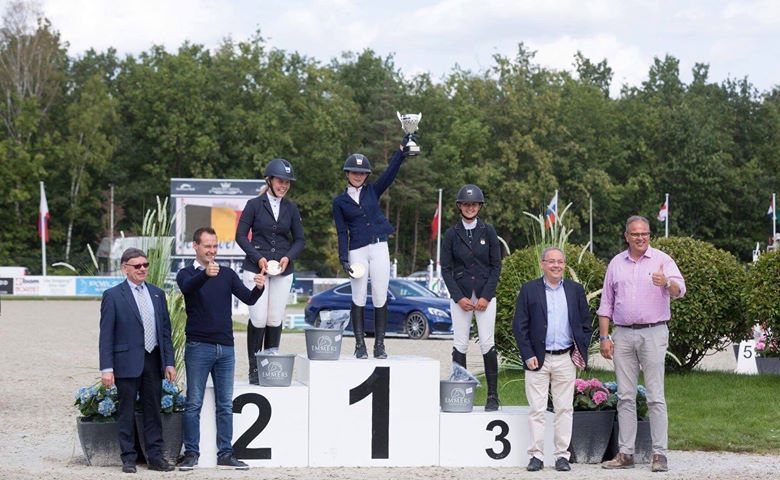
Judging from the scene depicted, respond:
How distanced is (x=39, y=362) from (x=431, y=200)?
153 feet

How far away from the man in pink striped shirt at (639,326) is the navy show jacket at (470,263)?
0.99m

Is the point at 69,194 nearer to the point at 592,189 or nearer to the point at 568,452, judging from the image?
the point at 592,189

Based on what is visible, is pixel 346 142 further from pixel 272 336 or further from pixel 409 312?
pixel 272 336

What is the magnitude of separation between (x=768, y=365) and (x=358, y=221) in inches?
316

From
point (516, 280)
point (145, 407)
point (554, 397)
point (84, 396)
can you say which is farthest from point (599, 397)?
point (516, 280)

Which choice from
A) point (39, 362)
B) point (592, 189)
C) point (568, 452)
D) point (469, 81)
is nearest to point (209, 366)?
point (568, 452)

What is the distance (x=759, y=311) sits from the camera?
12617 millimetres

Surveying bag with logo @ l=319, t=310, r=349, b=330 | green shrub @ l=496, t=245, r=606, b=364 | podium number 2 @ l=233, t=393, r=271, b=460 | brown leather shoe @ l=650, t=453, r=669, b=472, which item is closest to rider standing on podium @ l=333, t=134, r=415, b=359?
bag with logo @ l=319, t=310, r=349, b=330

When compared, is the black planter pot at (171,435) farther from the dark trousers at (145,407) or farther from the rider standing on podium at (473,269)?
the rider standing on podium at (473,269)

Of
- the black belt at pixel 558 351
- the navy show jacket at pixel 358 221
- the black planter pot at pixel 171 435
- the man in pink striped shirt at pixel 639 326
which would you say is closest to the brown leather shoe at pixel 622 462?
the man in pink striped shirt at pixel 639 326

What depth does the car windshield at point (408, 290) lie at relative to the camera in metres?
25.5

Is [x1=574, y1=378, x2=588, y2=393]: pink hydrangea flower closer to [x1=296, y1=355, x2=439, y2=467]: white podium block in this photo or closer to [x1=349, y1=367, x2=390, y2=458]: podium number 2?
[x1=296, y1=355, x2=439, y2=467]: white podium block

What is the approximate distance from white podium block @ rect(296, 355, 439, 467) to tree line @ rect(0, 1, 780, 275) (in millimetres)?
48379

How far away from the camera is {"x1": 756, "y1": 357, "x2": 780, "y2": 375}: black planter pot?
1552 cm
